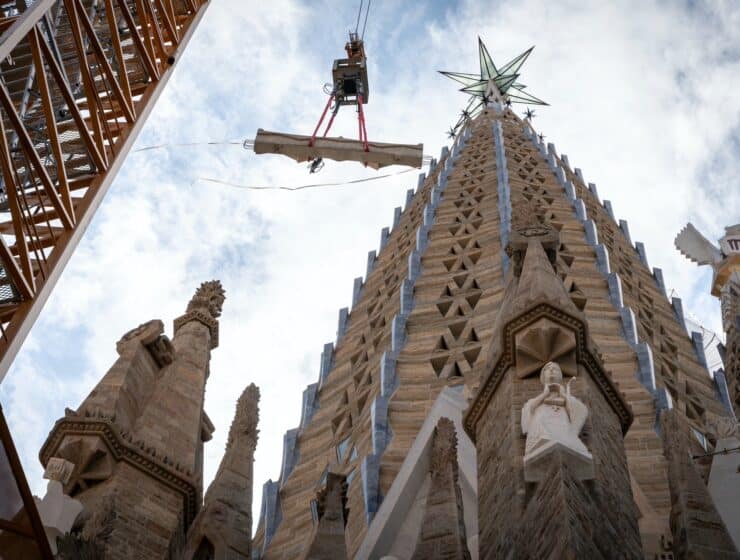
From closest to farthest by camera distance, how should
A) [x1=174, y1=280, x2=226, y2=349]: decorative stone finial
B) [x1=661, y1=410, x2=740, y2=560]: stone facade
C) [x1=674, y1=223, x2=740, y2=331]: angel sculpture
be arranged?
[x1=661, y1=410, x2=740, y2=560]: stone facade → [x1=174, y1=280, x2=226, y2=349]: decorative stone finial → [x1=674, y1=223, x2=740, y2=331]: angel sculpture

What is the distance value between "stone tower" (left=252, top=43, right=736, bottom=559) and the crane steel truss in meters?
4.65

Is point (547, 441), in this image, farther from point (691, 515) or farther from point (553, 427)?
point (691, 515)

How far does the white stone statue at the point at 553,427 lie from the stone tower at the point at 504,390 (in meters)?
0.02

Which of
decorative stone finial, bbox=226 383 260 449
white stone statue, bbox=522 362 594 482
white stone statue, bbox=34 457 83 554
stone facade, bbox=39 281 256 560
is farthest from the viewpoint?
decorative stone finial, bbox=226 383 260 449

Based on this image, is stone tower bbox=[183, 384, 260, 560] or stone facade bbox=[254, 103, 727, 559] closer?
stone facade bbox=[254, 103, 727, 559]

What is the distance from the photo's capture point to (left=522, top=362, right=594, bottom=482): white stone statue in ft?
40.0

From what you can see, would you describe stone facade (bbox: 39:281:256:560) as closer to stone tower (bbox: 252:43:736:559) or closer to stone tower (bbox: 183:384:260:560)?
stone tower (bbox: 183:384:260:560)

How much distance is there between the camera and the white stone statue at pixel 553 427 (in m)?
12.2

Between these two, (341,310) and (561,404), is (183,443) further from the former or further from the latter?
(341,310)

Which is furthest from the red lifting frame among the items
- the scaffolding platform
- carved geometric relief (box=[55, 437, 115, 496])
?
carved geometric relief (box=[55, 437, 115, 496])

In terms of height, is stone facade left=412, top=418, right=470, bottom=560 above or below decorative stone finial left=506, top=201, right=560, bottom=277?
below

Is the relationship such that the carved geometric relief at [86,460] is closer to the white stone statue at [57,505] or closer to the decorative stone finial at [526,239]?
the white stone statue at [57,505]

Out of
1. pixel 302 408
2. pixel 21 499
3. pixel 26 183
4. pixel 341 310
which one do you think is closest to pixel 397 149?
pixel 341 310

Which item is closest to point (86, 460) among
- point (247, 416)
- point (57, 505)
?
point (57, 505)
